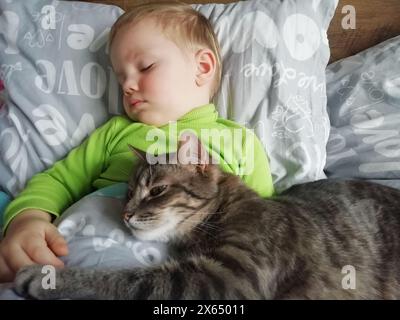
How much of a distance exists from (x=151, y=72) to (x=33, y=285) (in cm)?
62

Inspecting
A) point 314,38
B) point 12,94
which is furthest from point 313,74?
point 12,94

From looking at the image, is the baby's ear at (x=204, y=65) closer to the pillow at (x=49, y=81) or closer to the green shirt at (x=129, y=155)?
the green shirt at (x=129, y=155)

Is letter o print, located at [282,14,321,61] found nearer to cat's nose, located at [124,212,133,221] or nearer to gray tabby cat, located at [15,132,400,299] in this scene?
gray tabby cat, located at [15,132,400,299]

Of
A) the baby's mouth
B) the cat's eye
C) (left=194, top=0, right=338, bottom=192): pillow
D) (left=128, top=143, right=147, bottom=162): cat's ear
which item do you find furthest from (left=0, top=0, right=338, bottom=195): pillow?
the cat's eye

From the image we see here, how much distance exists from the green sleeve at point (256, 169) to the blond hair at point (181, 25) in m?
0.23

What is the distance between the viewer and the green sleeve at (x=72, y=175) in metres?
1.16

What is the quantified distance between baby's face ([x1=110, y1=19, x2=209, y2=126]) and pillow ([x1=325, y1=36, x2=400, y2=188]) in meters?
0.54

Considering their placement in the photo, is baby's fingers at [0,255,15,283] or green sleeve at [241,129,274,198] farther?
green sleeve at [241,129,274,198]

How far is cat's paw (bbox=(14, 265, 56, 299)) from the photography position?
81 centimetres

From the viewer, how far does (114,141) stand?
1243 mm

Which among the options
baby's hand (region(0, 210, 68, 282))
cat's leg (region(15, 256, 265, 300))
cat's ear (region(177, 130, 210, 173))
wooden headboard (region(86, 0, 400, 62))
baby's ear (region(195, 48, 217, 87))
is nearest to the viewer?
cat's leg (region(15, 256, 265, 300))

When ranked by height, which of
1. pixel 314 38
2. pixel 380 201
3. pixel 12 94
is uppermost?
pixel 314 38

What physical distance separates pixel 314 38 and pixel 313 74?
0.37ft
